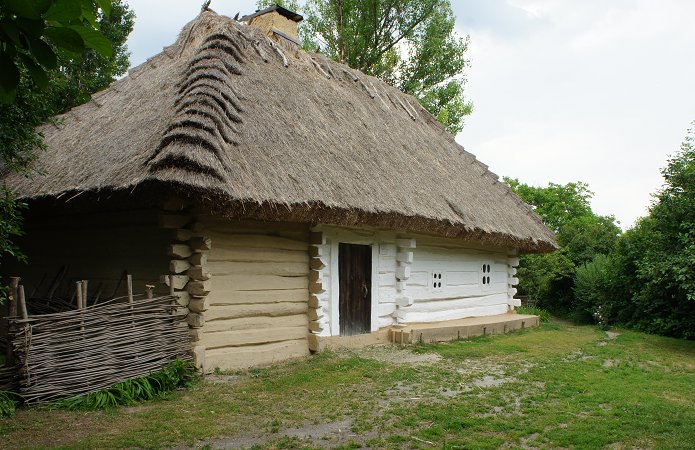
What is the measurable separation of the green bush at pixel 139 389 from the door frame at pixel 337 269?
2.96 m

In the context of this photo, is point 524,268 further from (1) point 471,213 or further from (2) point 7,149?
(2) point 7,149

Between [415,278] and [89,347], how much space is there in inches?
261

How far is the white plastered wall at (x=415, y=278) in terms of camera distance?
9.55 meters

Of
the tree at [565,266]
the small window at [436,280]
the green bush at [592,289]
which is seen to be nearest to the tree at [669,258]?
the green bush at [592,289]

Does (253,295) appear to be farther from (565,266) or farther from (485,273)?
(565,266)

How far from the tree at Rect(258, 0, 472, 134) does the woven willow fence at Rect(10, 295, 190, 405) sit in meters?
17.1

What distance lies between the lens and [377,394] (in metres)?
6.81

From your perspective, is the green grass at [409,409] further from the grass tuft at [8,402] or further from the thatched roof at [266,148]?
the thatched roof at [266,148]

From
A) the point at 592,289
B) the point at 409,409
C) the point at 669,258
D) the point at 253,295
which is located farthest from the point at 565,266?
the point at 409,409

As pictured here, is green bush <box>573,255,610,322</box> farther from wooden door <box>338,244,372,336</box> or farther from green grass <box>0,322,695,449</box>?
wooden door <box>338,244,372,336</box>

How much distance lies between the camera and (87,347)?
618 cm

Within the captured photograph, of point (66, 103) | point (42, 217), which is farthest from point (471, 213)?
point (66, 103)

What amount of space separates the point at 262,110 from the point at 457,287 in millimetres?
6011

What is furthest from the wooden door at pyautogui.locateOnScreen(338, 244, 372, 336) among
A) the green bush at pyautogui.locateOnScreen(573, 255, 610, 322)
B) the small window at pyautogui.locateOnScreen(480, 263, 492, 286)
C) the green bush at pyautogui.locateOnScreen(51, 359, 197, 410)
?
the green bush at pyautogui.locateOnScreen(573, 255, 610, 322)
